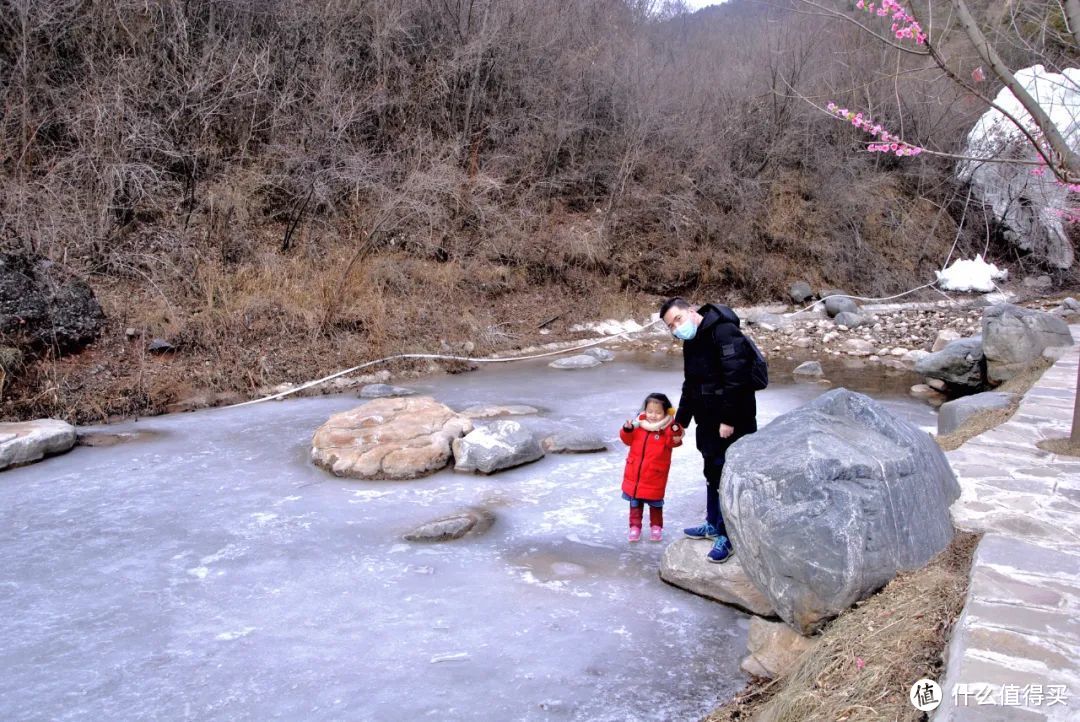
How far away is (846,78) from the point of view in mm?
20406

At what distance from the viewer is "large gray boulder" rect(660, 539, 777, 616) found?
438 centimetres

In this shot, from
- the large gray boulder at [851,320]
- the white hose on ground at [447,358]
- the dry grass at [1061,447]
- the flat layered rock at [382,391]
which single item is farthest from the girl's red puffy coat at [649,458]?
the large gray boulder at [851,320]

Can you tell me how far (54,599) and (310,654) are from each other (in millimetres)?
1800

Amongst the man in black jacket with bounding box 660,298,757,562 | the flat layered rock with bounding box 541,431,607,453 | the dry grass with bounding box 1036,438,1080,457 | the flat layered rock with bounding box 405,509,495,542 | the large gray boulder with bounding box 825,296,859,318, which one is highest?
the man in black jacket with bounding box 660,298,757,562

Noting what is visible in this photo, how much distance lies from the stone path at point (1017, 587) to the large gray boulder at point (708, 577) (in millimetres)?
1140

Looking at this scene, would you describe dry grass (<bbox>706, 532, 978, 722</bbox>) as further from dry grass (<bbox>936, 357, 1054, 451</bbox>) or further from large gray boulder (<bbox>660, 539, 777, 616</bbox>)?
dry grass (<bbox>936, 357, 1054, 451</bbox>)

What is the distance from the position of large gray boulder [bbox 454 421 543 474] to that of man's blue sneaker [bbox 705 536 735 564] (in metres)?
2.60

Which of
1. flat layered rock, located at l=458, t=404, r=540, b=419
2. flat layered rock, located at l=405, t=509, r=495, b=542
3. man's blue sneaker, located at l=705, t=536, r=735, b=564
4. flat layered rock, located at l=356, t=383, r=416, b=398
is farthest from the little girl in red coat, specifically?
flat layered rock, located at l=356, t=383, r=416, b=398

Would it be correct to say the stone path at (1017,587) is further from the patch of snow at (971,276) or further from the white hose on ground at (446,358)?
the patch of snow at (971,276)

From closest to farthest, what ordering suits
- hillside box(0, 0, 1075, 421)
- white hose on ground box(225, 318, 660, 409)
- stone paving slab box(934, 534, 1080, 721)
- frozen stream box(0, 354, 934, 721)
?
stone paving slab box(934, 534, 1080, 721) → frozen stream box(0, 354, 934, 721) → white hose on ground box(225, 318, 660, 409) → hillside box(0, 0, 1075, 421)

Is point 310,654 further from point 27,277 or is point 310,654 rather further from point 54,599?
point 27,277

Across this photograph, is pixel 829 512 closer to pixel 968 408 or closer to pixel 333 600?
pixel 333 600

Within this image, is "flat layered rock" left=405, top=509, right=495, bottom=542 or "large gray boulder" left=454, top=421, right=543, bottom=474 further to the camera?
"large gray boulder" left=454, top=421, right=543, bottom=474

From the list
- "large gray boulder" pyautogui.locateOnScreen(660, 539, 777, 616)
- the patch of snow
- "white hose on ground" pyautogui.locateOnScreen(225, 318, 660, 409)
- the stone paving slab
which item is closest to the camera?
the stone paving slab
